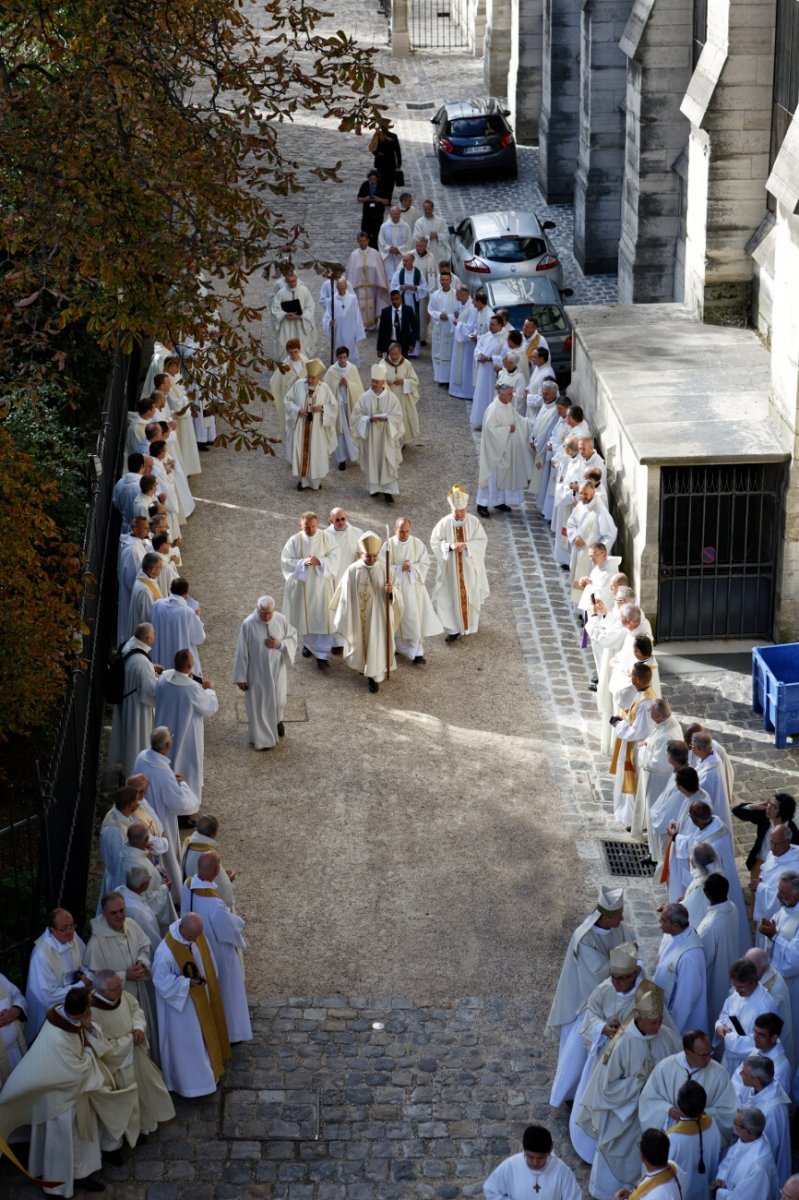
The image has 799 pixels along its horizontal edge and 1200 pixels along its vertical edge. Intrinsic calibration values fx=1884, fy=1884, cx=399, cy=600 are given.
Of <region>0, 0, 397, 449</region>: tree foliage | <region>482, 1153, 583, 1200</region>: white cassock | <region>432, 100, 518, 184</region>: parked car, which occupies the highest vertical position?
<region>0, 0, 397, 449</region>: tree foliage

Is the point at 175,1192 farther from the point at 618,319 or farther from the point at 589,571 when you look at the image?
the point at 618,319

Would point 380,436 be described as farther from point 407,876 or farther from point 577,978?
point 577,978

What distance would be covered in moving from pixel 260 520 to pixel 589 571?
14.4 feet

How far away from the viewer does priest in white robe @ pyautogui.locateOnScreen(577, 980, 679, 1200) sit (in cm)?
1207

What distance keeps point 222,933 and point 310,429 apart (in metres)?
10.2

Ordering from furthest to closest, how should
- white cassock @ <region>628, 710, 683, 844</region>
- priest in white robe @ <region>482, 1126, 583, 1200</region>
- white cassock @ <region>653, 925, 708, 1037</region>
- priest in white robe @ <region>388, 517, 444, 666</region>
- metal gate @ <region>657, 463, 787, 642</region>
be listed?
1. metal gate @ <region>657, 463, 787, 642</region>
2. priest in white robe @ <region>388, 517, 444, 666</region>
3. white cassock @ <region>628, 710, 683, 844</region>
4. white cassock @ <region>653, 925, 708, 1037</region>
5. priest in white robe @ <region>482, 1126, 583, 1200</region>

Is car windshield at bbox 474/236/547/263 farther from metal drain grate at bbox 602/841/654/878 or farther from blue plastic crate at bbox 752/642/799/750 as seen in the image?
metal drain grate at bbox 602/841/654/878

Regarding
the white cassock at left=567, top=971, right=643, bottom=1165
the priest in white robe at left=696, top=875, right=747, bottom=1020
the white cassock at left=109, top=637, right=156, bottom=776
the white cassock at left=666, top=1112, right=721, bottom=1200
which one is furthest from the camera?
the white cassock at left=109, top=637, right=156, bottom=776

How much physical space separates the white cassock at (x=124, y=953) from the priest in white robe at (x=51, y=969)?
0.16 metres

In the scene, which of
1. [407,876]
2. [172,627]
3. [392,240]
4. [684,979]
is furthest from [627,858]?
[392,240]

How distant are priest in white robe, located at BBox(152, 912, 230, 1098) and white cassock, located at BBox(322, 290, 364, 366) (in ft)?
47.9

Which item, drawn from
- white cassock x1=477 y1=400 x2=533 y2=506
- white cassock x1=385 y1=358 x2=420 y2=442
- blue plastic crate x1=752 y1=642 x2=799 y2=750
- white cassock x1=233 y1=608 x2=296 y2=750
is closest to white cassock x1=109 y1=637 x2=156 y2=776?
white cassock x1=233 y1=608 x2=296 y2=750

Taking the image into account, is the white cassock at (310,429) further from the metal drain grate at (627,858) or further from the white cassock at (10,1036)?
the white cassock at (10,1036)

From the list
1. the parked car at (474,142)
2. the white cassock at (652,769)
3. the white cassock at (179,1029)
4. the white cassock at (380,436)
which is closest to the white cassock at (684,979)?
the white cassock at (652,769)
